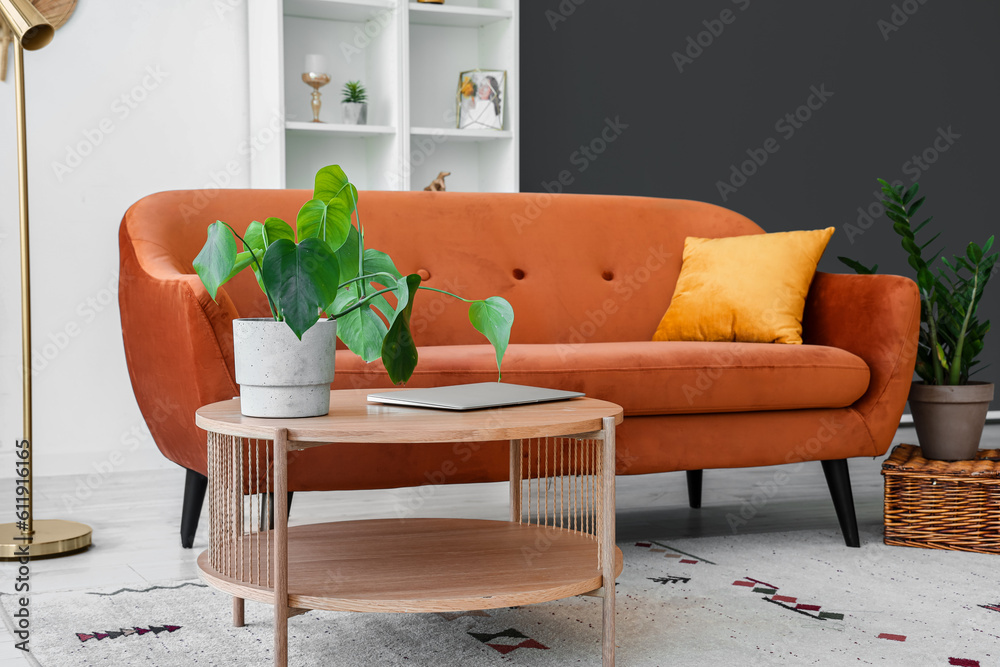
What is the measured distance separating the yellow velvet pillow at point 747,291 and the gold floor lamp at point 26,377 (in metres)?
1.61

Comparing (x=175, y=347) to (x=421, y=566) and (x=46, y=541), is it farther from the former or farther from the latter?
(x=421, y=566)

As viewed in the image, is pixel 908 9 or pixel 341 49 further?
pixel 908 9

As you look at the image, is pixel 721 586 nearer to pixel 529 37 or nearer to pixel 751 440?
pixel 751 440

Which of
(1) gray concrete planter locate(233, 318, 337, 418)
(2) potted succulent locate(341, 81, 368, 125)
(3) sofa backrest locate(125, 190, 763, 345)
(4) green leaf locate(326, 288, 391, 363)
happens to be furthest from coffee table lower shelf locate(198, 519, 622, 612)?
(2) potted succulent locate(341, 81, 368, 125)

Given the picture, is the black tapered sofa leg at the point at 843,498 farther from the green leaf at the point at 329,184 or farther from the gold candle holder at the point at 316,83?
the gold candle holder at the point at 316,83

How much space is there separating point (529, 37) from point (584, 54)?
263 millimetres

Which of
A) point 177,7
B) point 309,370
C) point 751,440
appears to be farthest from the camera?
point 177,7

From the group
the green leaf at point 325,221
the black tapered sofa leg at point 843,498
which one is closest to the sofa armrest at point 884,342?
the black tapered sofa leg at point 843,498

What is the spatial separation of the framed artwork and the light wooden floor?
1.47 m

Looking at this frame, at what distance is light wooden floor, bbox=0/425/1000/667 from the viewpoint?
2.14m

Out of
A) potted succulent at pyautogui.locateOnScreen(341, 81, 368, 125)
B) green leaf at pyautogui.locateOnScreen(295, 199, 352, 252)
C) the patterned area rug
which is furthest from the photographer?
potted succulent at pyautogui.locateOnScreen(341, 81, 368, 125)

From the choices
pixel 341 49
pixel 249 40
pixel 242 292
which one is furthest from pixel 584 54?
pixel 242 292

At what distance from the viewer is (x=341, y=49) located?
381 cm

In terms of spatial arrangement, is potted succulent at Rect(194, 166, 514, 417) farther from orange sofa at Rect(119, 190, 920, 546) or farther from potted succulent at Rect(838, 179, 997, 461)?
potted succulent at Rect(838, 179, 997, 461)
